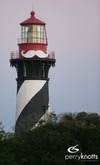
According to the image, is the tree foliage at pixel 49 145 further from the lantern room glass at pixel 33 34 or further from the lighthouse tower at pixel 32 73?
the lantern room glass at pixel 33 34

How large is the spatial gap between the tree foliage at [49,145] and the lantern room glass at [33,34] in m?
8.99

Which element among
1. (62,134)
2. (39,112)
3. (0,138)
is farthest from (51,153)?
(39,112)

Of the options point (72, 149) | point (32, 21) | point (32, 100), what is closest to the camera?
point (72, 149)

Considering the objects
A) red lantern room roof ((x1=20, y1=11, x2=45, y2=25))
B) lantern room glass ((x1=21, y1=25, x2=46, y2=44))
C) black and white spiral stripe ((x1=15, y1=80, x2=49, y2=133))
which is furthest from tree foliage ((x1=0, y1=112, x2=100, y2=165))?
red lantern room roof ((x1=20, y1=11, x2=45, y2=25))

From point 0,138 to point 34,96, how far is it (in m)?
7.48

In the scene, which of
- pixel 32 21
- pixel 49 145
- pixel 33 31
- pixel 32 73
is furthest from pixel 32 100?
pixel 49 145

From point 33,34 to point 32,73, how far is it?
2.09 m

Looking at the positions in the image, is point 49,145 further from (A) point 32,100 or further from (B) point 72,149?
(A) point 32,100

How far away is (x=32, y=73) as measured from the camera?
4494 cm

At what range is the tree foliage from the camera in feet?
111

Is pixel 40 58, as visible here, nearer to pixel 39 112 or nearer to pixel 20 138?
pixel 39 112

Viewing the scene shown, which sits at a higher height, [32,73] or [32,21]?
[32,21]

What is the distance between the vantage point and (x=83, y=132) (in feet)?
117

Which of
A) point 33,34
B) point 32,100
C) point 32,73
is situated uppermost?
point 33,34
